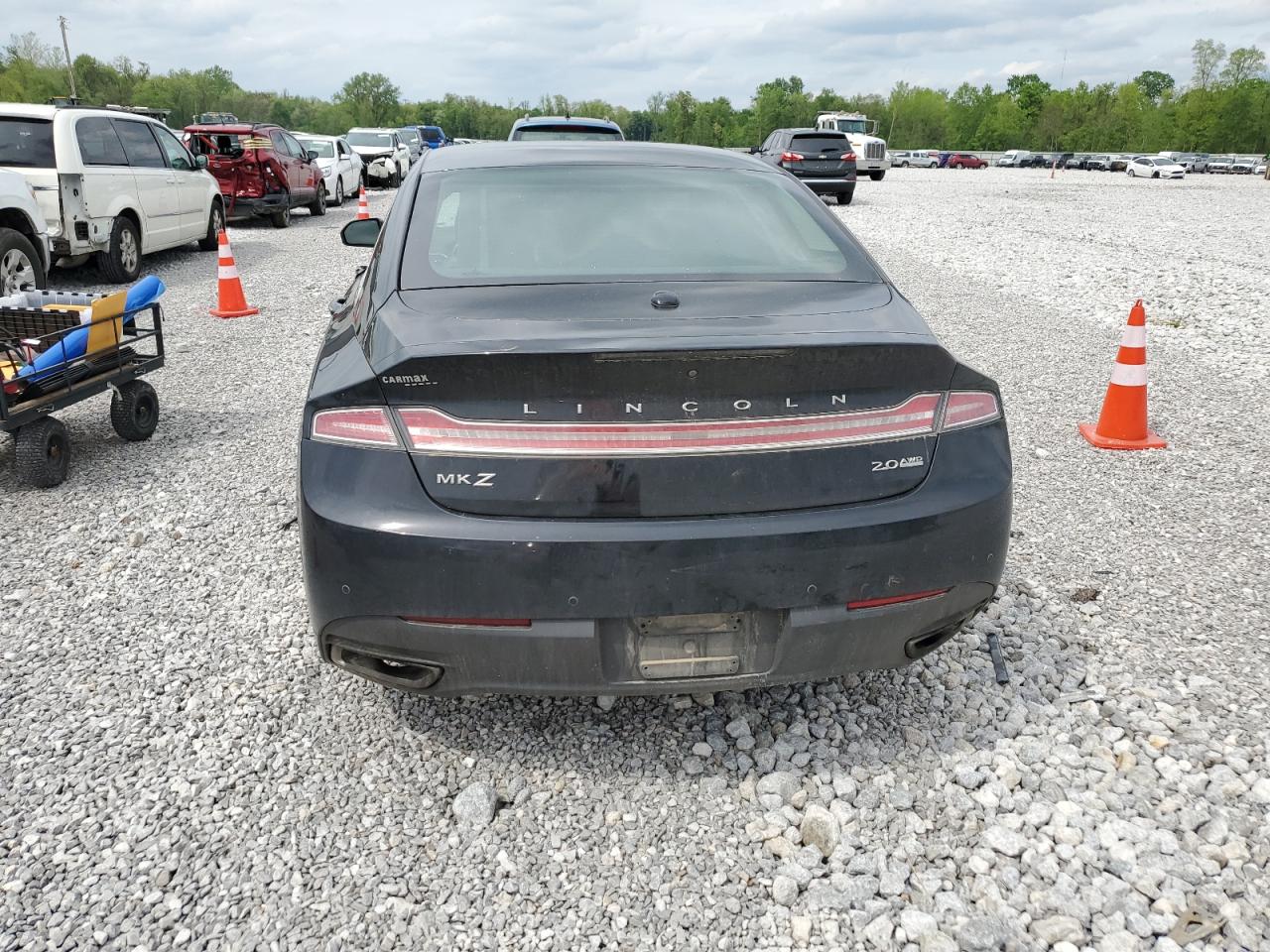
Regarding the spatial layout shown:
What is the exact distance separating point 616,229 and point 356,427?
1215 millimetres

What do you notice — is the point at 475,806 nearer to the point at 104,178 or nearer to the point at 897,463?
the point at 897,463

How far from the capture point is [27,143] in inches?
372

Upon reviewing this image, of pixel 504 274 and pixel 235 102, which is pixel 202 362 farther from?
pixel 235 102

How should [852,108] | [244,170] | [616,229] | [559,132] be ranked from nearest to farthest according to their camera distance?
1. [616,229]
2. [559,132]
3. [244,170]
4. [852,108]

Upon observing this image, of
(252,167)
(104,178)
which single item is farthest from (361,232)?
(252,167)

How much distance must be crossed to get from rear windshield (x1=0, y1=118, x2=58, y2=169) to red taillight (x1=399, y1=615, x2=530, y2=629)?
9.32 m

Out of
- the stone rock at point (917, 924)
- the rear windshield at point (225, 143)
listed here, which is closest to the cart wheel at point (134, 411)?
the stone rock at point (917, 924)

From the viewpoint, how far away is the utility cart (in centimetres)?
463

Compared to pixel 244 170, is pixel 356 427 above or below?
below

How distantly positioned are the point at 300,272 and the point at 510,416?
10545mm

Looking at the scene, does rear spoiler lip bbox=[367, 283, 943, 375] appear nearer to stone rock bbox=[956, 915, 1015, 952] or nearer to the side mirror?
stone rock bbox=[956, 915, 1015, 952]

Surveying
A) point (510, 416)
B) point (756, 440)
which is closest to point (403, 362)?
point (510, 416)

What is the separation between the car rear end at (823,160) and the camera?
866 inches

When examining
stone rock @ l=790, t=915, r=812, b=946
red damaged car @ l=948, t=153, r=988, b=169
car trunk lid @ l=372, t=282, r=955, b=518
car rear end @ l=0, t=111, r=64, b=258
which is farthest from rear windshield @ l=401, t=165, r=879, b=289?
red damaged car @ l=948, t=153, r=988, b=169
